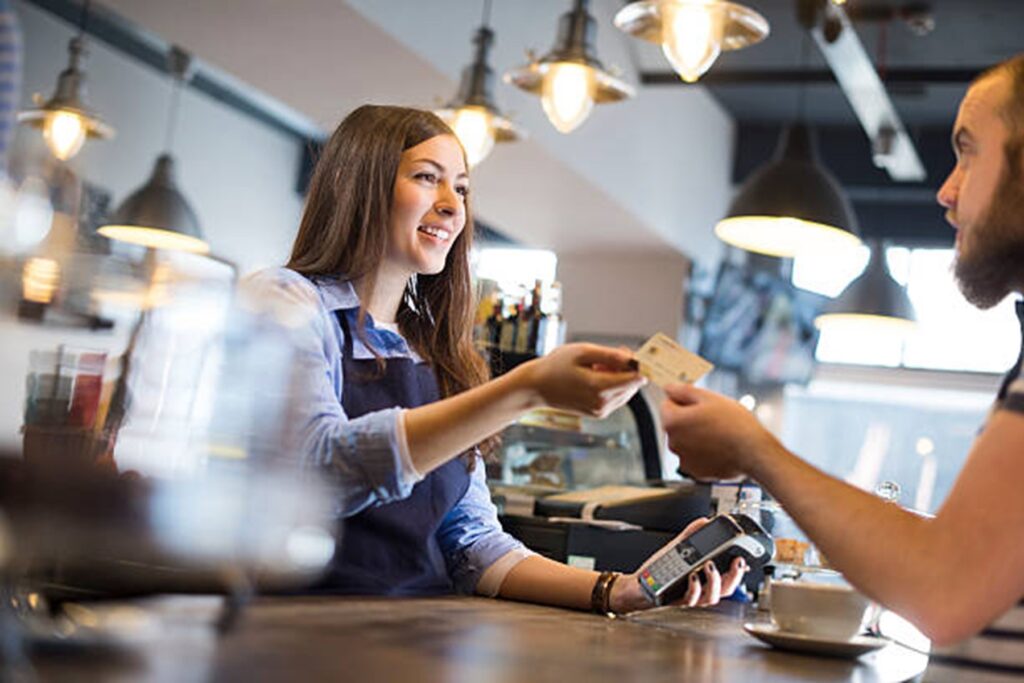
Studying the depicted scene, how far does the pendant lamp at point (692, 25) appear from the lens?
11.8 feet

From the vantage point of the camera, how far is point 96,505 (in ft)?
3.42

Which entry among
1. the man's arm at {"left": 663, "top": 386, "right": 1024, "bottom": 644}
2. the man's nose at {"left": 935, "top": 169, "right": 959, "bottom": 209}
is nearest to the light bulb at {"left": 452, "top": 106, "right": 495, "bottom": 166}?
the man's nose at {"left": 935, "top": 169, "right": 959, "bottom": 209}

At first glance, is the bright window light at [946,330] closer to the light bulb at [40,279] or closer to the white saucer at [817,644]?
the white saucer at [817,644]

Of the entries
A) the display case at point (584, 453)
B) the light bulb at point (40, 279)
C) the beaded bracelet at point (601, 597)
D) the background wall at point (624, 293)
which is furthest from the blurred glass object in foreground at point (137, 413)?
the background wall at point (624, 293)

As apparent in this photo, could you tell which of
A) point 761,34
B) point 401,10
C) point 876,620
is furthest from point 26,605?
point 401,10

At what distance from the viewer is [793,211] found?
4902 mm

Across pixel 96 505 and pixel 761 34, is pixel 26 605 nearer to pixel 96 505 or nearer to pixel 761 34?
pixel 96 505

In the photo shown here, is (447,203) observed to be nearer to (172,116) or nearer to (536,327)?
(536,327)

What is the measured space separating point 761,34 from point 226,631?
2859 millimetres

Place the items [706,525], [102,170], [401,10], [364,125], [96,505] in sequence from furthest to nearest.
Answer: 1. [102,170]
2. [401,10]
3. [364,125]
4. [706,525]
5. [96,505]

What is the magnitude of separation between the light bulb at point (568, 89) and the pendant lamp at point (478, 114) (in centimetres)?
44

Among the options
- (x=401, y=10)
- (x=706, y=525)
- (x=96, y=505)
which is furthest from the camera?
(x=401, y=10)

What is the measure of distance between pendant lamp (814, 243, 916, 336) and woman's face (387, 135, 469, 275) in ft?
20.1

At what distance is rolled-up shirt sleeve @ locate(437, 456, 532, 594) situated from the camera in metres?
2.22
